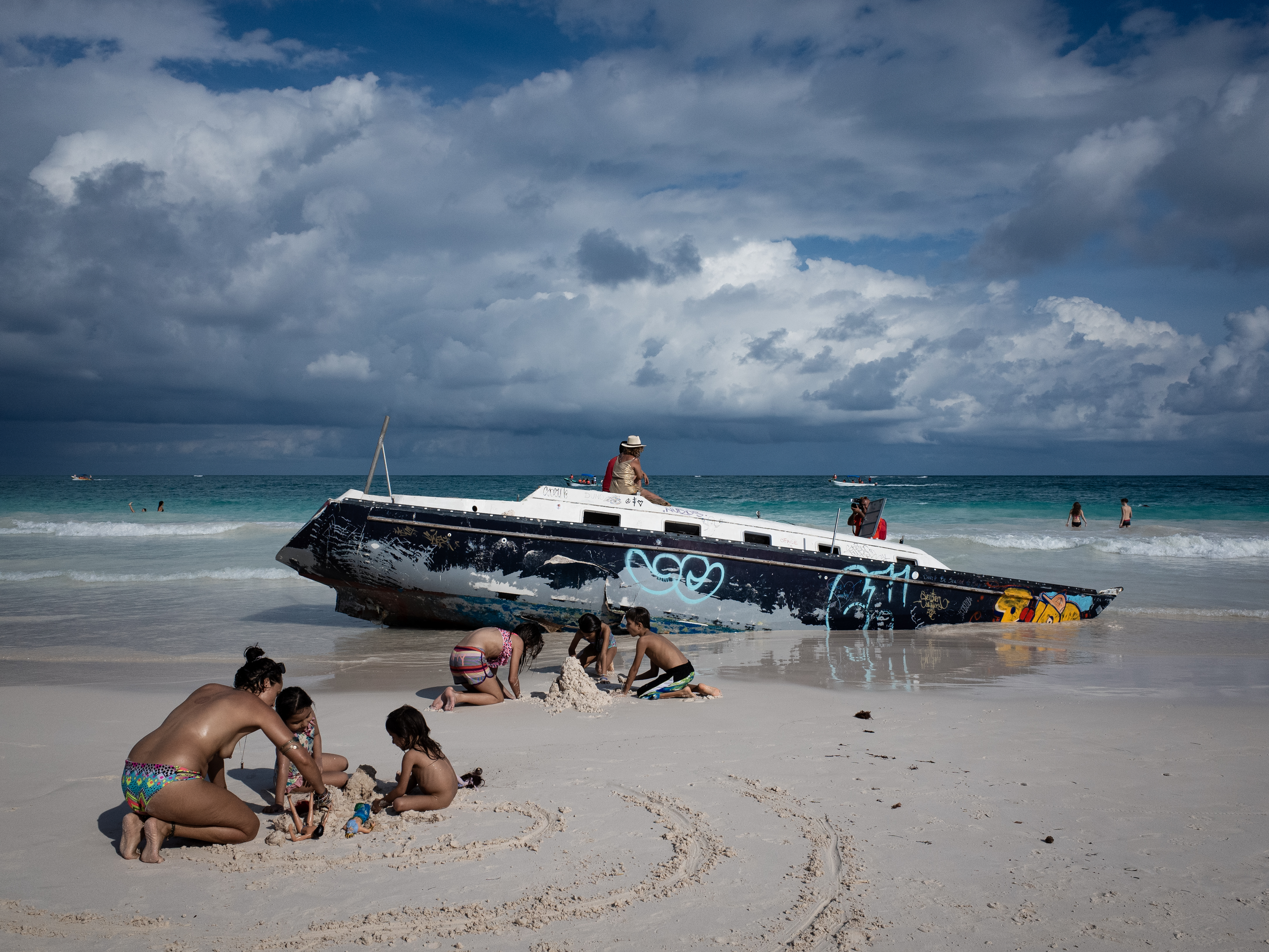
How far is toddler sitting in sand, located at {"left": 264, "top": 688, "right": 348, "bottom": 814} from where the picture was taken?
171 inches

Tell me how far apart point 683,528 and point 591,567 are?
1240mm

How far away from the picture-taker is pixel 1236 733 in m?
5.87

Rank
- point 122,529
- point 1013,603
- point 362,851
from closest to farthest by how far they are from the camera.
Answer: point 362,851 → point 1013,603 → point 122,529

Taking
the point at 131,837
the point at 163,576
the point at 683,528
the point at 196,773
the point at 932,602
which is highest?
the point at 683,528

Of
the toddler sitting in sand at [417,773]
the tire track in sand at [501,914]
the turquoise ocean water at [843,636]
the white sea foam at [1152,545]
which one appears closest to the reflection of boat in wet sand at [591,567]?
the turquoise ocean water at [843,636]

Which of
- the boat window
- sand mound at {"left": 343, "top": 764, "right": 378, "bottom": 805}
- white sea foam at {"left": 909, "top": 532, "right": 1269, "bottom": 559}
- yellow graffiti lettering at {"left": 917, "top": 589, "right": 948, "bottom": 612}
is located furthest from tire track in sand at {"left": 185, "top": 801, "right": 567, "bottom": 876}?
white sea foam at {"left": 909, "top": 532, "right": 1269, "bottom": 559}

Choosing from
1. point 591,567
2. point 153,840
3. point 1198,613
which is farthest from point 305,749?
point 1198,613

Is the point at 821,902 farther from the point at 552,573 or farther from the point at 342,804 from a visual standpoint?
the point at 552,573

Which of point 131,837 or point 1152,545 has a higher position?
point 1152,545

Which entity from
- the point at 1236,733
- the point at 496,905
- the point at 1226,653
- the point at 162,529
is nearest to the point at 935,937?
the point at 496,905

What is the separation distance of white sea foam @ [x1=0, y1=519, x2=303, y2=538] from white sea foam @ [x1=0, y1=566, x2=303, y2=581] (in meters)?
10.9

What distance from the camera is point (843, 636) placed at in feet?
33.0

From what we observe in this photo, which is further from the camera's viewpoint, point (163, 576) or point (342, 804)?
point (163, 576)

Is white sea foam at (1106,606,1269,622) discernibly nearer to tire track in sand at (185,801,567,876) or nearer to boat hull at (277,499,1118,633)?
boat hull at (277,499,1118,633)
